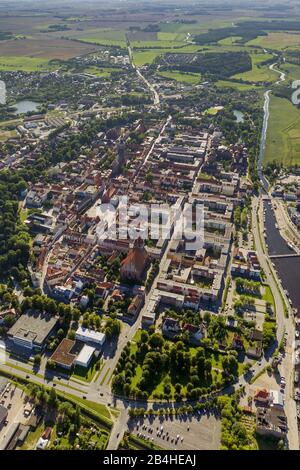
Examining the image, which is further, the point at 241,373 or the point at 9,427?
the point at 241,373

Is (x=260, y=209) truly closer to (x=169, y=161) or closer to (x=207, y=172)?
(x=207, y=172)

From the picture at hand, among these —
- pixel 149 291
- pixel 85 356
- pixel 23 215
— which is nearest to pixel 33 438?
pixel 85 356

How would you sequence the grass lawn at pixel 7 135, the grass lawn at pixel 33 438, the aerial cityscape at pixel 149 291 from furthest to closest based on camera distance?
the grass lawn at pixel 7 135 → the aerial cityscape at pixel 149 291 → the grass lawn at pixel 33 438

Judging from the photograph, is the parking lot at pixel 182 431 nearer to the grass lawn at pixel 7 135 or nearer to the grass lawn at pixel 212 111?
the grass lawn at pixel 7 135

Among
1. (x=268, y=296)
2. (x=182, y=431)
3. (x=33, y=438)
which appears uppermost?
(x=268, y=296)

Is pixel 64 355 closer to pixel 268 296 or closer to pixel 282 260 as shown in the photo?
pixel 268 296

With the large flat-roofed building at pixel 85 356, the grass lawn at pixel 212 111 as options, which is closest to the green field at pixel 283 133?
the grass lawn at pixel 212 111

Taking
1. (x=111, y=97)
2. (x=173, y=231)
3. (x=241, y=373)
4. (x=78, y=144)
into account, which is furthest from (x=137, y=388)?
(x=111, y=97)
